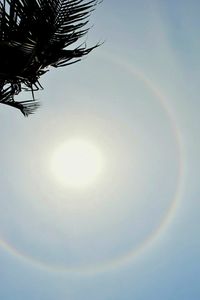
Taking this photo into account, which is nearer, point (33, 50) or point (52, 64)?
point (33, 50)

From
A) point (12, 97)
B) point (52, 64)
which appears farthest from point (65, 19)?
point (12, 97)

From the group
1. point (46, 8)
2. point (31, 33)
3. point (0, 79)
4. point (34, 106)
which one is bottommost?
point (0, 79)

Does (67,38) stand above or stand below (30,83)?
above

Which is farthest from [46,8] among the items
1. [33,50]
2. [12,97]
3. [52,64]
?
[12,97]

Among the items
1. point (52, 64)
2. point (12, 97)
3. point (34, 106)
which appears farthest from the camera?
point (34, 106)

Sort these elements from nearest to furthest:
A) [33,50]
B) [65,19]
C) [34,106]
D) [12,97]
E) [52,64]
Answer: [33,50] → [65,19] → [52,64] → [12,97] → [34,106]

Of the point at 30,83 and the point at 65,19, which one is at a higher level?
the point at 65,19

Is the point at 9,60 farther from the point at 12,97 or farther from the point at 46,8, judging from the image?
the point at 12,97

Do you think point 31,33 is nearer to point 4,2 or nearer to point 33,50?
A: point 33,50

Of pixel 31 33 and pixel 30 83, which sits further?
pixel 30 83
